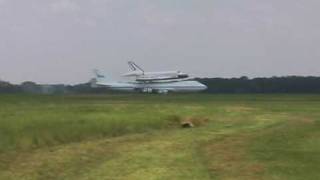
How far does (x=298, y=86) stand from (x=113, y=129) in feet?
290

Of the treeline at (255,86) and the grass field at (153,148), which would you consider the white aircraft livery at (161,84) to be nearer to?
the treeline at (255,86)

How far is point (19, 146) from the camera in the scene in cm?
2302

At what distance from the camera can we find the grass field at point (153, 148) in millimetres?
17617

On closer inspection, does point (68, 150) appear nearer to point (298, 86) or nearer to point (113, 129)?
point (113, 129)

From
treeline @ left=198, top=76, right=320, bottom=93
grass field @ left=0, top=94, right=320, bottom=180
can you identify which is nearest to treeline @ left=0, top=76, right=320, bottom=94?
treeline @ left=198, top=76, right=320, bottom=93

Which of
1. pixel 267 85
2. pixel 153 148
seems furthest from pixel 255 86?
pixel 153 148

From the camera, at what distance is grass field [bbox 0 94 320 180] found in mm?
17617

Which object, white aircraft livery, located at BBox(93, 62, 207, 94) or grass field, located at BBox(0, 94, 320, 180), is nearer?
grass field, located at BBox(0, 94, 320, 180)

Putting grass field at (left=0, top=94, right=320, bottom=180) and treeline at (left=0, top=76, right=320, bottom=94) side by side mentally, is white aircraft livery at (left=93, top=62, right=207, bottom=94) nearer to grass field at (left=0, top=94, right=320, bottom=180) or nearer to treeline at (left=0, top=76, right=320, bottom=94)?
treeline at (left=0, top=76, right=320, bottom=94)

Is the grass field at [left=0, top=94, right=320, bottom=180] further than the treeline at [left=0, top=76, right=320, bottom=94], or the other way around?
the treeline at [left=0, top=76, right=320, bottom=94]

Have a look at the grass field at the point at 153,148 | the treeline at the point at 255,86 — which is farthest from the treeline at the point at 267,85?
the grass field at the point at 153,148

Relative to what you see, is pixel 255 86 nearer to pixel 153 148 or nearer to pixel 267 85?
pixel 267 85

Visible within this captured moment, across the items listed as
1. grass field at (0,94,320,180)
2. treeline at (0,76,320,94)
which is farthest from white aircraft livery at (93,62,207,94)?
grass field at (0,94,320,180)

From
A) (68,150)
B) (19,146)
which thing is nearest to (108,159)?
(68,150)
